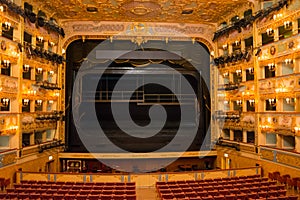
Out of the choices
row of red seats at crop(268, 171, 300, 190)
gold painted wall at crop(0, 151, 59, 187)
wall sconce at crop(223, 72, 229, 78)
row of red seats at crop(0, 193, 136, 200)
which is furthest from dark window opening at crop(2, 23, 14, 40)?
row of red seats at crop(268, 171, 300, 190)

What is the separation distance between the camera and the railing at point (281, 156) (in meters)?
12.8

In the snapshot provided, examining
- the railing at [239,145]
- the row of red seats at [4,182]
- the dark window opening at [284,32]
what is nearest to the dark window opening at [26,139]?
the row of red seats at [4,182]

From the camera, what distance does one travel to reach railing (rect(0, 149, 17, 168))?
13.0 metres

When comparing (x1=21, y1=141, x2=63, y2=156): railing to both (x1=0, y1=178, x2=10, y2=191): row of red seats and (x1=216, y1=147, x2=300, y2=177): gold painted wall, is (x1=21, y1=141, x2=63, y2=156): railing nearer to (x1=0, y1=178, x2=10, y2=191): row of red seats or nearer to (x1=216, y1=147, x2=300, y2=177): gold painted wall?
(x1=0, y1=178, x2=10, y2=191): row of red seats

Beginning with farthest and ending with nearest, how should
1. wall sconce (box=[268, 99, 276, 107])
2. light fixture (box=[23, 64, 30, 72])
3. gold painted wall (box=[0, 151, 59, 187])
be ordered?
light fixture (box=[23, 64, 30, 72]) → wall sconce (box=[268, 99, 276, 107]) → gold painted wall (box=[0, 151, 59, 187])

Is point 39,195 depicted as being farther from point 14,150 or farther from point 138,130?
point 138,130

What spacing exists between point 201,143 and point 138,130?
14.3ft

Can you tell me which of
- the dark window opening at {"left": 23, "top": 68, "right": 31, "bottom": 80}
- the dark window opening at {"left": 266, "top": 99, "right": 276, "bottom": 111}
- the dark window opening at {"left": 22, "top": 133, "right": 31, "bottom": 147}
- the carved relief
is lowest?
the carved relief

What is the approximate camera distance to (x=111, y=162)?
18.5 m

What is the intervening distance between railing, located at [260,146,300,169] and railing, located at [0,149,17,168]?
39.8 feet

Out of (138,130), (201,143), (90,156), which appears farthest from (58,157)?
(201,143)

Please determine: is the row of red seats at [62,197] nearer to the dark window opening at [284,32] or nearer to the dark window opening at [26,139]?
the dark window opening at [26,139]

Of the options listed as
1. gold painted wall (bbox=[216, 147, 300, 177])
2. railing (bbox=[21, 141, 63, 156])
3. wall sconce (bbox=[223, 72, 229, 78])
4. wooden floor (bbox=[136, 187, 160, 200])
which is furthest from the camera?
wall sconce (bbox=[223, 72, 229, 78])

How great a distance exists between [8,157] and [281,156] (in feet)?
40.9
